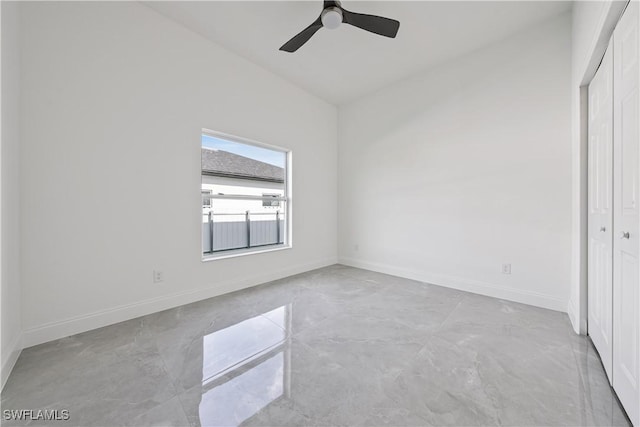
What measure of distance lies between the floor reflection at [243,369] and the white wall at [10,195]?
3.95ft

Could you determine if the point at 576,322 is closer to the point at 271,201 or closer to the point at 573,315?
the point at 573,315

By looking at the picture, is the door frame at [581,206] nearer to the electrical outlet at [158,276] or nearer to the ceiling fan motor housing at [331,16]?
the ceiling fan motor housing at [331,16]

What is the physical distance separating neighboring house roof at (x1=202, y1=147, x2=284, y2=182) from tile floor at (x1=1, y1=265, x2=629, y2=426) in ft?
5.50

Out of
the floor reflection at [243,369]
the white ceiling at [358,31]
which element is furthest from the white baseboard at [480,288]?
the white ceiling at [358,31]

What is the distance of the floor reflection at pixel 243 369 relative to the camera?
133 centimetres

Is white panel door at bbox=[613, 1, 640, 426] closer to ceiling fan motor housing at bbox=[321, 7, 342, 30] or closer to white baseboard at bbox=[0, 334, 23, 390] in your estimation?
ceiling fan motor housing at bbox=[321, 7, 342, 30]

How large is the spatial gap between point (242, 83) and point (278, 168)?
1250 millimetres

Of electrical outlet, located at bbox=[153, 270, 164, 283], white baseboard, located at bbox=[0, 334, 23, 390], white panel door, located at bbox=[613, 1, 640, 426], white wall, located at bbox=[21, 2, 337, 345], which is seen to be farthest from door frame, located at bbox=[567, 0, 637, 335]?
white baseboard, located at bbox=[0, 334, 23, 390]

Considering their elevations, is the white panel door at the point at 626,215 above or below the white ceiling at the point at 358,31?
below

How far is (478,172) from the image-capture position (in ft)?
10.3

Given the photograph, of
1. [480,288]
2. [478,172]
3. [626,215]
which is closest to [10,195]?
[626,215]

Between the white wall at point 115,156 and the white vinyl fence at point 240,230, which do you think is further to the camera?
the white vinyl fence at point 240,230

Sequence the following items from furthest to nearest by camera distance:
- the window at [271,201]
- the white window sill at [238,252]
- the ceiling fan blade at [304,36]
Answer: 1. the window at [271,201]
2. the white window sill at [238,252]
3. the ceiling fan blade at [304,36]

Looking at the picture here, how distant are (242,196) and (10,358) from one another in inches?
93.4
